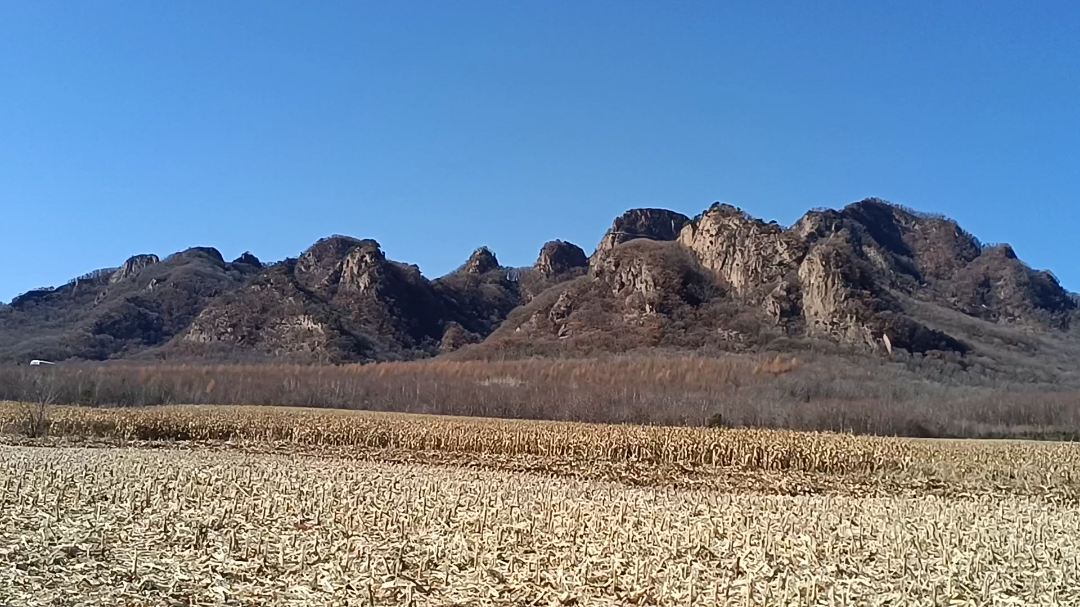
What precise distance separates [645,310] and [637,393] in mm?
45763

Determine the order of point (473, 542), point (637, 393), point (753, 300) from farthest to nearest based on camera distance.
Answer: point (753, 300), point (637, 393), point (473, 542)

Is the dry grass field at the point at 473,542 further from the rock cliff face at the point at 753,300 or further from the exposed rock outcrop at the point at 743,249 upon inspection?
the exposed rock outcrop at the point at 743,249

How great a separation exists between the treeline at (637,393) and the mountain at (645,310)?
43.8ft

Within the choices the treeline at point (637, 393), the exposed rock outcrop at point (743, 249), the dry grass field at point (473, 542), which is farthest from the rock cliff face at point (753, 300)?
the dry grass field at point (473, 542)

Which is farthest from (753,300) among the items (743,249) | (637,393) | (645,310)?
(637,393)

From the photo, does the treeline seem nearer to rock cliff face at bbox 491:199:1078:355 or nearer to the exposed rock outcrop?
rock cliff face at bbox 491:199:1078:355

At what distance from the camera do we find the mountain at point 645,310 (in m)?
113

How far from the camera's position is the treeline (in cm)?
6359

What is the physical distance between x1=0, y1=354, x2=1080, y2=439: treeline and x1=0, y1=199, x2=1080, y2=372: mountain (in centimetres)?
1336

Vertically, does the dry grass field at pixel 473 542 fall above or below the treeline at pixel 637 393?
below

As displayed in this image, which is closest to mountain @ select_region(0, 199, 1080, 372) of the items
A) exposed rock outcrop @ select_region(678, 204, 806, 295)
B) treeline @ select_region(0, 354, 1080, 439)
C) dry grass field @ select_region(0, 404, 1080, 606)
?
exposed rock outcrop @ select_region(678, 204, 806, 295)

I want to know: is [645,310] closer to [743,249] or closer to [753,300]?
[753,300]

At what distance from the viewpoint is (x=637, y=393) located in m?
77.1

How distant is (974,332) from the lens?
128375 mm
